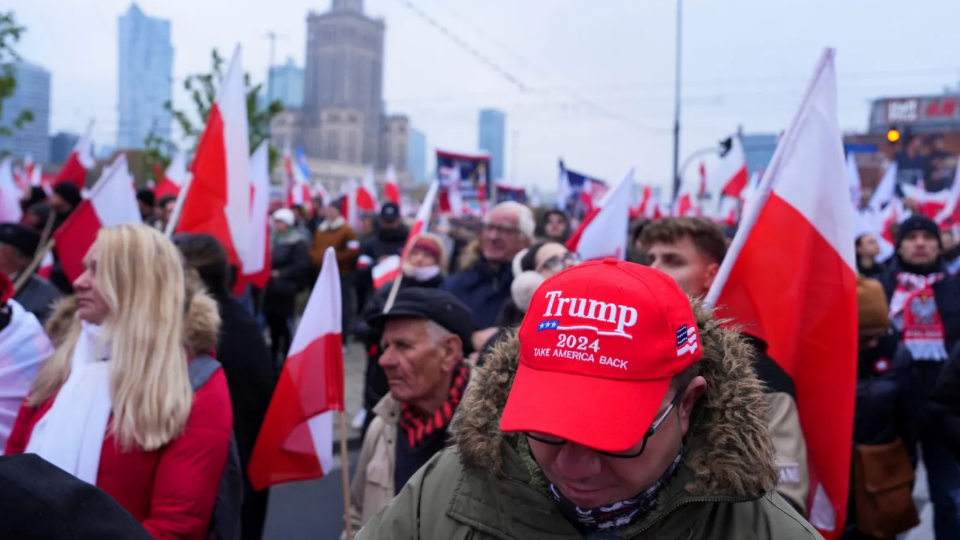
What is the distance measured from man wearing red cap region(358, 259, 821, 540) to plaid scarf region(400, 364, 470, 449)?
3.85ft

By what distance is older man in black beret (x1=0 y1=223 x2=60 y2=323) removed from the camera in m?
4.45

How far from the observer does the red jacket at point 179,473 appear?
2.35 m

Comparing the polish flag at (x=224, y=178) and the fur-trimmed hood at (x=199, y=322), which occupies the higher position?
the polish flag at (x=224, y=178)

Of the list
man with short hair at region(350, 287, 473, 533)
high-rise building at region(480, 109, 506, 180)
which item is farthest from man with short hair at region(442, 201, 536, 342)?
high-rise building at region(480, 109, 506, 180)

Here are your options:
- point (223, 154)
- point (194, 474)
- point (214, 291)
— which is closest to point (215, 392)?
point (194, 474)

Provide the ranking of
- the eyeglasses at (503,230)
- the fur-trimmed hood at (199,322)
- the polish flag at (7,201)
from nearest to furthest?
1. the fur-trimmed hood at (199,322)
2. the eyeglasses at (503,230)
3. the polish flag at (7,201)

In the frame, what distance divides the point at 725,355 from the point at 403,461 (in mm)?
1517

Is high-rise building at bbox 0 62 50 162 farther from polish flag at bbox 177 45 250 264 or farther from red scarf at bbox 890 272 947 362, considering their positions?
red scarf at bbox 890 272 947 362

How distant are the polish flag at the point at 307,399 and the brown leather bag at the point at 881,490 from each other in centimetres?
244

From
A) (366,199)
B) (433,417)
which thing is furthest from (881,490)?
(366,199)

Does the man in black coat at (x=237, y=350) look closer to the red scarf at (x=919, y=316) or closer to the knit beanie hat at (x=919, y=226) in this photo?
the red scarf at (x=919, y=316)

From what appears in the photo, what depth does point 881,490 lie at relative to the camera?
3586 millimetres

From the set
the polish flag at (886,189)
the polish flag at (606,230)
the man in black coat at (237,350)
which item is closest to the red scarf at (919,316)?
the polish flag at (606,230)

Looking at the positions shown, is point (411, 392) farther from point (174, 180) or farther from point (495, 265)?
point (174, 180)
